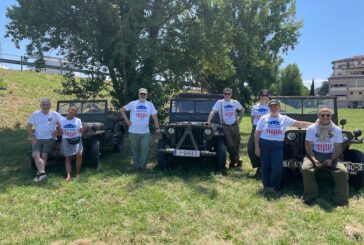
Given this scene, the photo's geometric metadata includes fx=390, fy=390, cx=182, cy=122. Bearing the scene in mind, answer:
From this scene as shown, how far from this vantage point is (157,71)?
44.8 feet

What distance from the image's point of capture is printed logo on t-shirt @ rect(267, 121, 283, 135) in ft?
21.6

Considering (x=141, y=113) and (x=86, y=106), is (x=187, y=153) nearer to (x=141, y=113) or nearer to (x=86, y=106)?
(x=141, y=113)

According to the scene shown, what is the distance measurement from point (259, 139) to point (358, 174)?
5.74 feet

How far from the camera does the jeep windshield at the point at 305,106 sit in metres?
8.56

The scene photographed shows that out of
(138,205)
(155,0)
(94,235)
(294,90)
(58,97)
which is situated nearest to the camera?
(94,235)

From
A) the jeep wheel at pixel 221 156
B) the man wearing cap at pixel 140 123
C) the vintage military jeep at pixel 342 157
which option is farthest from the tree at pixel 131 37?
the vintage military jeep at pixel 342 157

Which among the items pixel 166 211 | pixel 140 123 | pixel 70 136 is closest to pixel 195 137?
pixel 140 123

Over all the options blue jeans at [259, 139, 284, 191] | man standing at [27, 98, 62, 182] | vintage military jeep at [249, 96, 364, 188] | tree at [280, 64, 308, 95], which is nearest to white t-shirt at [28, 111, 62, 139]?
man standing at [27, 98, 62, 182]

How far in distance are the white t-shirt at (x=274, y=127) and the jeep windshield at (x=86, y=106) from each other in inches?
200

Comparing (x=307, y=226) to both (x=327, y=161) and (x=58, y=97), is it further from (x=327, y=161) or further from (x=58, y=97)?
(x=58, y=97)

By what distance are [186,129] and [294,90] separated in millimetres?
55189

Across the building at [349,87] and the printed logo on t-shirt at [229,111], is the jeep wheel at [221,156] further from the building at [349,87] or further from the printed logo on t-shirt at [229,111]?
the building at [349,87]

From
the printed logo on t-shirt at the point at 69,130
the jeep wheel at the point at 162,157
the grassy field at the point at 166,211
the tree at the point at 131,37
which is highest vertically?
the tree at the point at 131,37

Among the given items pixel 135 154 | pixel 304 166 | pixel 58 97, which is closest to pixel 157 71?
pixel 135 154
